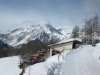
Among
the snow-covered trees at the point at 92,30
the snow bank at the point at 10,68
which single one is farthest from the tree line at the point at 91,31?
the snow bank at the point at 10,68

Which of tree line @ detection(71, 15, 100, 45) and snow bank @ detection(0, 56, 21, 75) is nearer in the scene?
snow bank @ detection(0, 56, 21, 75)

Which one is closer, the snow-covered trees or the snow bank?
the snow bank

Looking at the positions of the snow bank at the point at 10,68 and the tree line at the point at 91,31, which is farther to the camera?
the tree line at the point at 91,31

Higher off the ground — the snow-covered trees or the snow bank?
the snow-covered trees

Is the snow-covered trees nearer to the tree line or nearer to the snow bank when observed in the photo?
the tree line

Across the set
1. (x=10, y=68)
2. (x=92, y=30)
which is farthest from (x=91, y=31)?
(x=10, y=68)

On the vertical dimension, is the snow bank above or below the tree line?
below

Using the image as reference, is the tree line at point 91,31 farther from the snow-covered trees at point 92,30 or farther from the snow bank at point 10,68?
the snow bank at point 10,68

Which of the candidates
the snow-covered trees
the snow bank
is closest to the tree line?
the snow-covered trees

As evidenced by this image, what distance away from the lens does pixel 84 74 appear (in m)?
26.2

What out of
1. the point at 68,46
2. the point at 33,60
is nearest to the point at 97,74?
the point at 33,60

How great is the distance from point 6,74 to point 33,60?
8.38 meters

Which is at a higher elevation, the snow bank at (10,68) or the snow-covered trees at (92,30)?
the snow-covered trees at (92,30)

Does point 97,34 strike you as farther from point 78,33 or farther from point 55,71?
point 55,71
